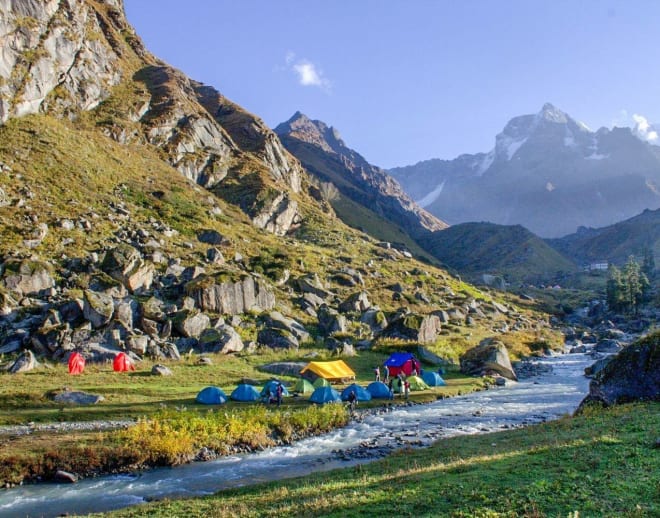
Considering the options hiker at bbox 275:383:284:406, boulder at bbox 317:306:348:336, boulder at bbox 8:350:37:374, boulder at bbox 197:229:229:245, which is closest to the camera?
hiker at bbox 275:383:284:406

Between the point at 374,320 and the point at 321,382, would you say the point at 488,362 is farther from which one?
the point at 374,320

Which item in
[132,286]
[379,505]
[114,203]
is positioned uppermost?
[114,203]

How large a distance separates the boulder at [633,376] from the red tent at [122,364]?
3685cm

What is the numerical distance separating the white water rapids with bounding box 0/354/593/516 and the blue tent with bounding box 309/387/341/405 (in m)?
3.60

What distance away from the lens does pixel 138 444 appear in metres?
25.5

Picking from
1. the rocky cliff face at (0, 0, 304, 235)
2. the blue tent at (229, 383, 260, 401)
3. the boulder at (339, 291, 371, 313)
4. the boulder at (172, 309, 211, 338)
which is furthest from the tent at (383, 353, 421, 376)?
the rocky cliff face at (0, 0, 304, 235)

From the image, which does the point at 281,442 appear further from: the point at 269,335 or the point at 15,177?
the point at 15,177

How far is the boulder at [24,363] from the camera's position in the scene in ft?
133

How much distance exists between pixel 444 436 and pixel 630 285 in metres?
107

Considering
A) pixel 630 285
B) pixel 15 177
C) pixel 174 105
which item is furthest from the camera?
pixel 174 105

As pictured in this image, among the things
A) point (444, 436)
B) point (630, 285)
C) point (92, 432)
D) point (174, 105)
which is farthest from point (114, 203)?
point (630, 285)

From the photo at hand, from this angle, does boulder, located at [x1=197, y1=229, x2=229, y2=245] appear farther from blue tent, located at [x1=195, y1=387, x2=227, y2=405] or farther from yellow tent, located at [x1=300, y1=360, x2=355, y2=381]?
blue tent, located at [x1=195, y1=387, x2=227, y2=405]

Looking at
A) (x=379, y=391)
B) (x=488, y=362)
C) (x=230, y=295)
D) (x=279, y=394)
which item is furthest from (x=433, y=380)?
(x=230, y=295)

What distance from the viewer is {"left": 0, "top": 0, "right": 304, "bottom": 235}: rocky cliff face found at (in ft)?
339
